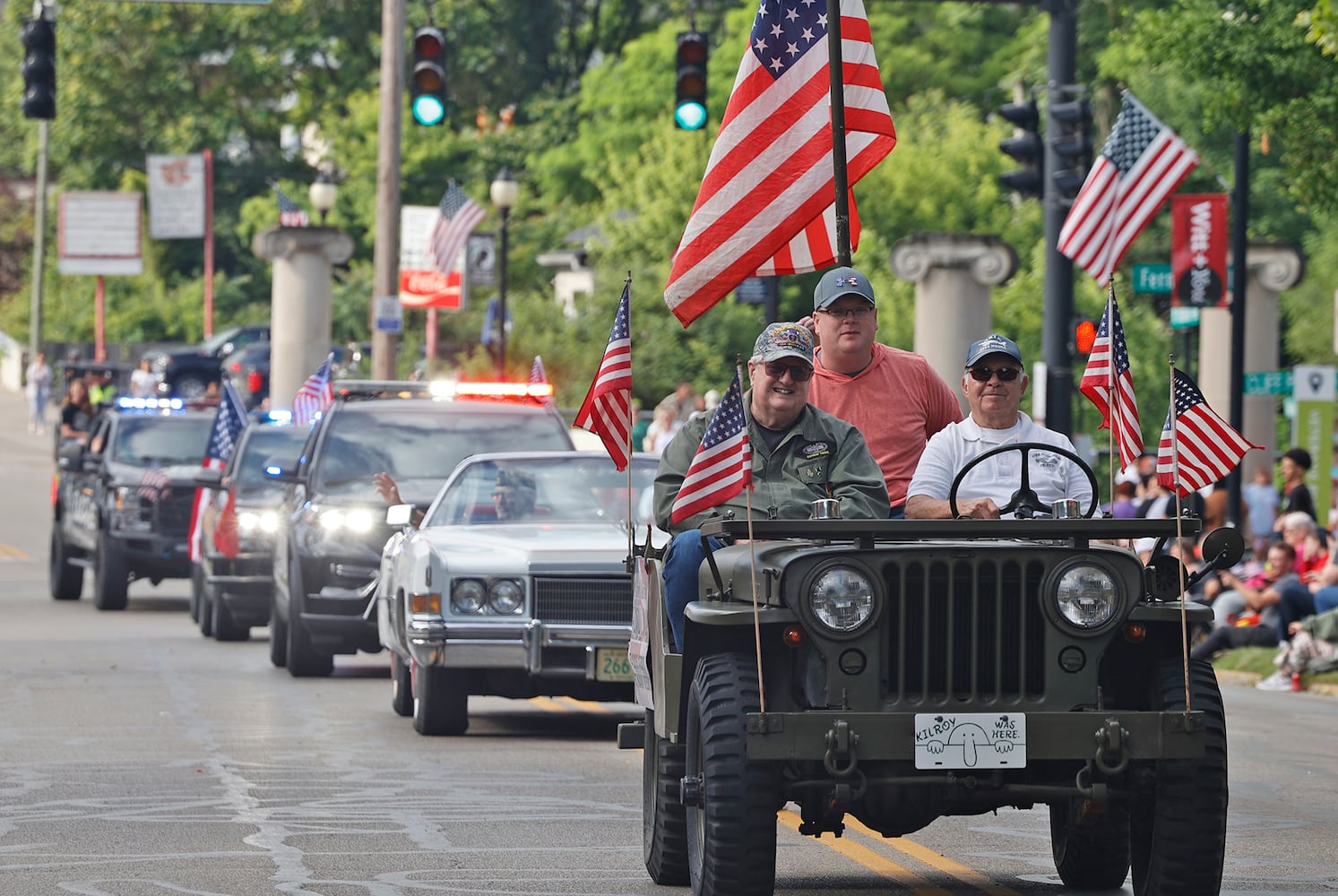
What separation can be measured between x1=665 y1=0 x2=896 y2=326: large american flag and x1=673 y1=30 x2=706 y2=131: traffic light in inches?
447

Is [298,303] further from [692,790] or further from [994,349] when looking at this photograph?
[692,790]

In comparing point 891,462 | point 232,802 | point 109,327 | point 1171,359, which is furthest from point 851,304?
point 109,327

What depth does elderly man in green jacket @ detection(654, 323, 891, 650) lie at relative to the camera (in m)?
8.56

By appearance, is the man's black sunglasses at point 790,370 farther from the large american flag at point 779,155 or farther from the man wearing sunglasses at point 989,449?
the large american flag at point 779,155

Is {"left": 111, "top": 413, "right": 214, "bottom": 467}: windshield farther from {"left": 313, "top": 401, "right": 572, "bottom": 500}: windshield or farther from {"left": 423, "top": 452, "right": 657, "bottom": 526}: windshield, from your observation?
{"left": 423, "top": 452, "right": 657, "bottom": 526}: windshield

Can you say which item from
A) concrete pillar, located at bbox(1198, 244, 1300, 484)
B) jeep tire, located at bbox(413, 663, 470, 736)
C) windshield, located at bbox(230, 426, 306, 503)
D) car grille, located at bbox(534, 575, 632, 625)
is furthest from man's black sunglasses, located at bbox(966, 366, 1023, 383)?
concrete pillar, located at bbox(1198, 244, 1300, 484)

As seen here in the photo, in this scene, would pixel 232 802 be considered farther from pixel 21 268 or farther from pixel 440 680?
pixel 21 268

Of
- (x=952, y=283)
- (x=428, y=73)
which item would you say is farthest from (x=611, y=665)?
(x=952, y=283)

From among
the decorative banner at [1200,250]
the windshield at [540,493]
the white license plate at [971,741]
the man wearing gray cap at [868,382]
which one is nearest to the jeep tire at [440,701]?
the windshield at [540,493]

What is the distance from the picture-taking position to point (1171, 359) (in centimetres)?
825

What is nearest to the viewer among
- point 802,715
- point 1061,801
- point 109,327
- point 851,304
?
point 802,715

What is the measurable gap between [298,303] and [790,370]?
30538 mm

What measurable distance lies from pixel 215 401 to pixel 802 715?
2541 centimetres

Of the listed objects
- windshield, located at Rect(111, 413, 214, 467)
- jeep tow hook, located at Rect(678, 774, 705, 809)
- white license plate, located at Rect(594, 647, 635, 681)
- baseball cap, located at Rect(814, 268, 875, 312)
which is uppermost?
baseball cap, located at Rect(814, 268, 875, 312)
